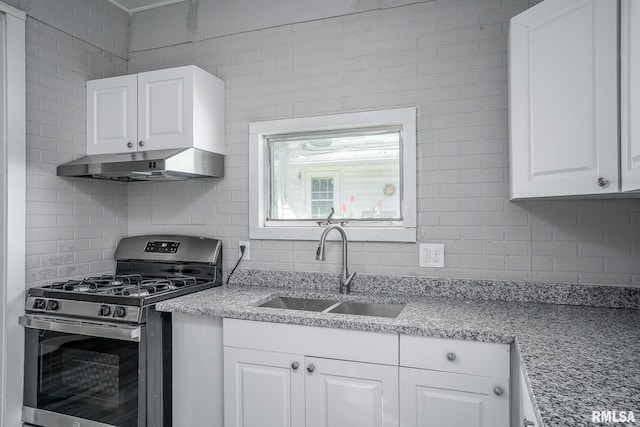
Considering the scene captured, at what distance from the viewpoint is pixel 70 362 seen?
2.15 metres

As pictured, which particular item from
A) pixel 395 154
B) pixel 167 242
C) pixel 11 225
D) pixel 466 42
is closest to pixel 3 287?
pixel 11 225

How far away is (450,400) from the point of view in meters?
1.59

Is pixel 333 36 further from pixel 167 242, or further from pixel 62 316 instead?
pixel 62 316

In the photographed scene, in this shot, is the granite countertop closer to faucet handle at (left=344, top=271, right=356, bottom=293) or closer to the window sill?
faucet handle at (left=344, top=271, right=356, bottom=293)

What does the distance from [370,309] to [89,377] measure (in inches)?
57.3

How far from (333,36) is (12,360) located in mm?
2493

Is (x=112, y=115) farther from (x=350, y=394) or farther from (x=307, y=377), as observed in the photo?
(x=350, y=394)

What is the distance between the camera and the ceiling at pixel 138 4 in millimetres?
2824

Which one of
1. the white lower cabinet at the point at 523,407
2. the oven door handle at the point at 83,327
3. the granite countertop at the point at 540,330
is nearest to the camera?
the granite countertop at the point at 540,330

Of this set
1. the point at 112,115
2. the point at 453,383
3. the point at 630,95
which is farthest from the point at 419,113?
the point at 112,115

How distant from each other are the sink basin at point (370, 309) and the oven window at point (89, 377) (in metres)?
1.03

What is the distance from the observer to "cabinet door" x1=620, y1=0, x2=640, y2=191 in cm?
127

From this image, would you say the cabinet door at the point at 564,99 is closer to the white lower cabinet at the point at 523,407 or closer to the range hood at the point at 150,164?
the white lower cabinet at the point at 523,407

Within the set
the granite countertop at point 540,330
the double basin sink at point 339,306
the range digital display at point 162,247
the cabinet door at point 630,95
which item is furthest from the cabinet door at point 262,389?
the cabinet door at point 630,95
